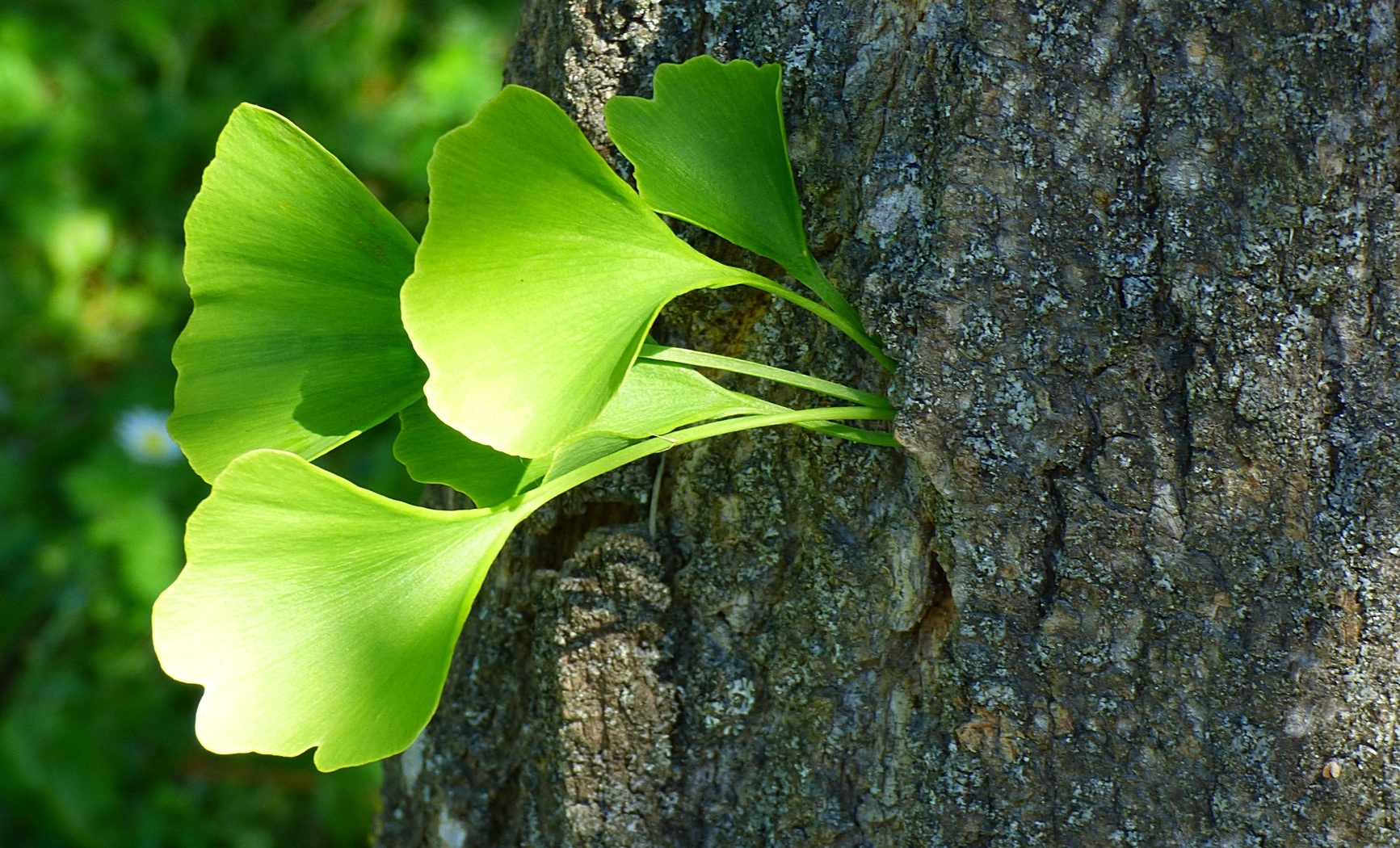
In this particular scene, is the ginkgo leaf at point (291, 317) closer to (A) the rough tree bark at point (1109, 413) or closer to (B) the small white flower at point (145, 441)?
(A) the rough tree bark at point (1109, 413)

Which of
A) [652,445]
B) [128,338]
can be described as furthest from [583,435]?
[128,338]

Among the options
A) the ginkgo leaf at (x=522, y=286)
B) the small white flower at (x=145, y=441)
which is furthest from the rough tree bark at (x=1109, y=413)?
the small white flower at (x=145, y=441)

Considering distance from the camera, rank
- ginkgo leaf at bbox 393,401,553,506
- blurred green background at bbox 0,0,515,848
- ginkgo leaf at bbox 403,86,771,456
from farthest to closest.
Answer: blurred green background at bbox 0,0,515,848, ginkgo leaf at bbox 393,401,553,506, ginkgo leaf at bbox 403,86,771,456

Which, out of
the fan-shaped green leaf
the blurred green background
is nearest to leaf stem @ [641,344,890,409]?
the fan-shaped green leaf

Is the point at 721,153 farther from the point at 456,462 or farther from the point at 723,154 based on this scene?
the point at 456,462

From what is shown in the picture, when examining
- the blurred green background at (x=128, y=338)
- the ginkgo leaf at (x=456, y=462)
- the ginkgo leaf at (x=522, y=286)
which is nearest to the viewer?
the ginkgo leaf at (x=522, y=286)

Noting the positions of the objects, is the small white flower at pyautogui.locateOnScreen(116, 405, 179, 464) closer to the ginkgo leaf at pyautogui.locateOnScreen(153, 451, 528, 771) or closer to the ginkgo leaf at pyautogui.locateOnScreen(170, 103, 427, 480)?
the ginkgo leaf at pyautogui.locateOnScreen(170, 103, 427, 480)
